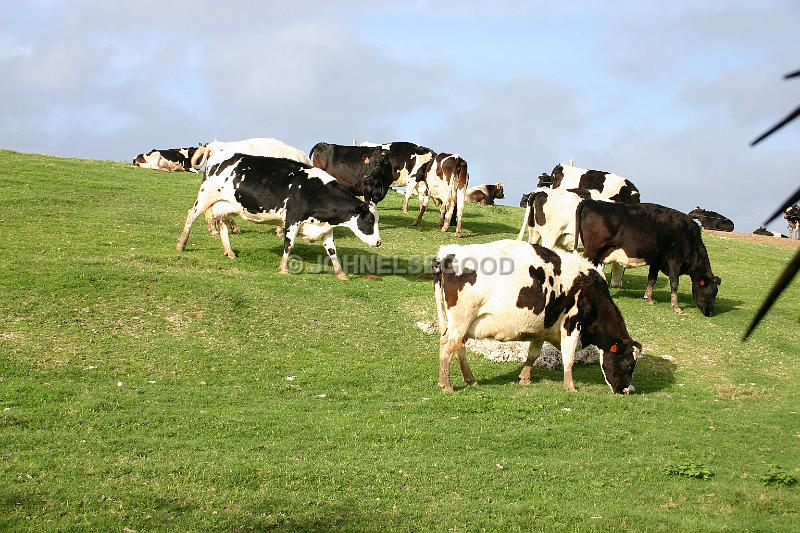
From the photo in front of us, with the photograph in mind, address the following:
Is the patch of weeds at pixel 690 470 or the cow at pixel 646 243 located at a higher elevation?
the cow at pixel 646 243

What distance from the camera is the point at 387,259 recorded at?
24656 mm

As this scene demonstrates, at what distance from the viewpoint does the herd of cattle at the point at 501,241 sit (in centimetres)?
1384

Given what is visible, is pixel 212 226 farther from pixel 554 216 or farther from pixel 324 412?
pixel 324 412

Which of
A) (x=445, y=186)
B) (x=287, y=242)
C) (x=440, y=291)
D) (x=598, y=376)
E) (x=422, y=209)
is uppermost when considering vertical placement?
(x=445, y=186)

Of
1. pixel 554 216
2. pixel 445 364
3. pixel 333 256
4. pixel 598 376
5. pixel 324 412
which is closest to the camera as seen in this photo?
pixel 324 412

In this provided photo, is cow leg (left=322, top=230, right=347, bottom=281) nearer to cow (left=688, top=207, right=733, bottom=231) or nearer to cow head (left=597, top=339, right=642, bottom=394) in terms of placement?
cow head (left=597, top=339, right=642, bottom=394)

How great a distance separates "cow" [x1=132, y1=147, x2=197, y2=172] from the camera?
48.6m

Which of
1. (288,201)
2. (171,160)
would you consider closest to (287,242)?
(288,201)

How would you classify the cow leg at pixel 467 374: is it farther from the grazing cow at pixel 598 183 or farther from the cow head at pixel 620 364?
the grazing cow at pixel 598 183

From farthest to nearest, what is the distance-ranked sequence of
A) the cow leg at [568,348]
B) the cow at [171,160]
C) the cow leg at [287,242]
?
1. the cow at [171,160]
2. the cow leg at [287,242]
3. the cow leg at [568,348]

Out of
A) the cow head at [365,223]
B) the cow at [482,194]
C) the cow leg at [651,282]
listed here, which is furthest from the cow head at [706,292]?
the cow at [482,194]

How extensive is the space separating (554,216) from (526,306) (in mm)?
9901

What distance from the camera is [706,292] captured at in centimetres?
2178

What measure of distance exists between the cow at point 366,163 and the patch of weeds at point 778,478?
21.3 meters
